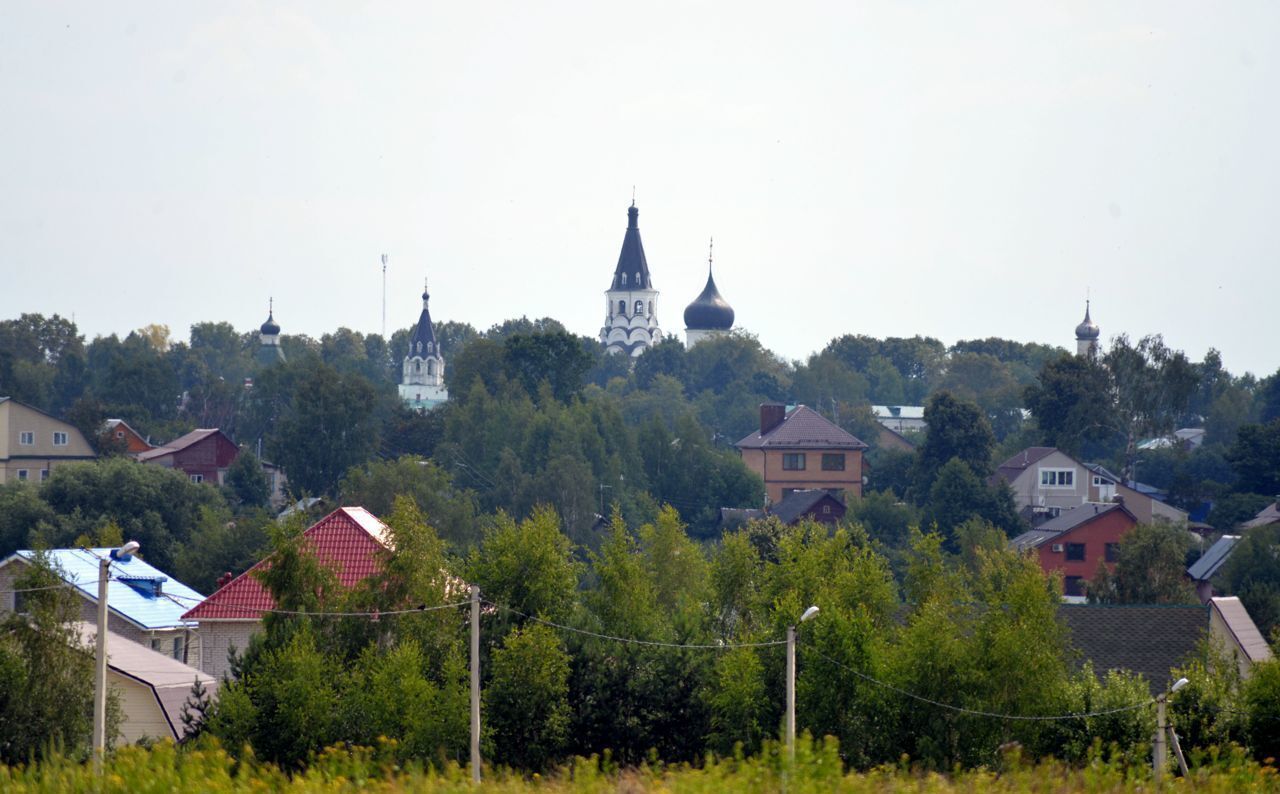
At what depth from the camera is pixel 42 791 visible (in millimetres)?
11094

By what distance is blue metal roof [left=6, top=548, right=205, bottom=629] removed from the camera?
34656 mm

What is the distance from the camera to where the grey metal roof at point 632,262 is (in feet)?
511

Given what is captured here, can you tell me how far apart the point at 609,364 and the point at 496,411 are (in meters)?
70.9

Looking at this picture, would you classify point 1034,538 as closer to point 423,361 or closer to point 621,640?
point 621,640

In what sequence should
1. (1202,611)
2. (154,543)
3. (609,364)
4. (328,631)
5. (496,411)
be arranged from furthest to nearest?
(609,364)
(496,411)
(154,543)
(1202,611)
(328,631)

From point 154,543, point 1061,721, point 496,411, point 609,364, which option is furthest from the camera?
point 609,364

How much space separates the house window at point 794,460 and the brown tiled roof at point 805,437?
305 mm

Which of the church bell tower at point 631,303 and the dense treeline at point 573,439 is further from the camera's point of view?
the church bell tower at point 631,303

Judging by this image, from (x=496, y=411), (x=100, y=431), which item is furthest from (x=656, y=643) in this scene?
(x=100, y=431)

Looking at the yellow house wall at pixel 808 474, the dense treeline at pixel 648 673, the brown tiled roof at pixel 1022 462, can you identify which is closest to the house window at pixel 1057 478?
the brown tiled roof at pixel 1022 462

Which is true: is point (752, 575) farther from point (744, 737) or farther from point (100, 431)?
point (100, 431)

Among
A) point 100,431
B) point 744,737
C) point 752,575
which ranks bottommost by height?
point 744,737

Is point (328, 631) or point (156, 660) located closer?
point (328, 631)

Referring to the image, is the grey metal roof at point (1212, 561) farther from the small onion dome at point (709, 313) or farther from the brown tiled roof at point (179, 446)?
the small onion dome at point (709, 313)
